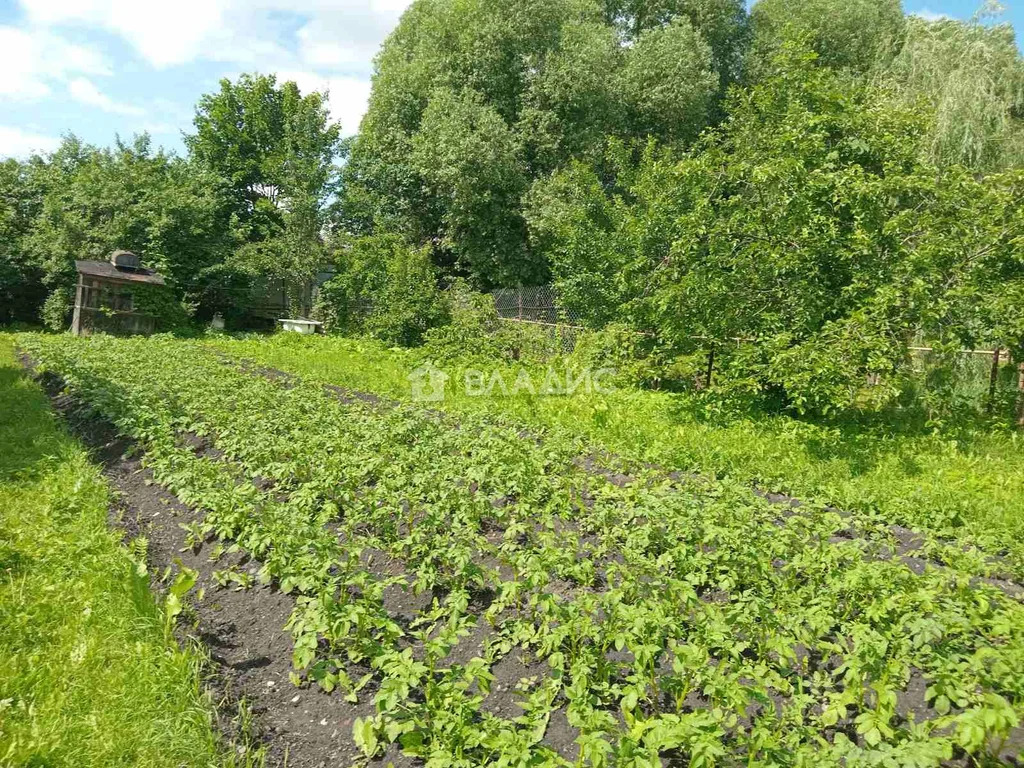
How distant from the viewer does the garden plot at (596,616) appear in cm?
250

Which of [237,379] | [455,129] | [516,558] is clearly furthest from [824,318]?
[455,129]

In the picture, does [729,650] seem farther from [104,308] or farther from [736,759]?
[104,308]

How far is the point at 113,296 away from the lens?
61.3 feet

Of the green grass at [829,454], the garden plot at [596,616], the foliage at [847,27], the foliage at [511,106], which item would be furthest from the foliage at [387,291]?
the foliage at [847,27]

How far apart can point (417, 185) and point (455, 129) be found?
162 inches

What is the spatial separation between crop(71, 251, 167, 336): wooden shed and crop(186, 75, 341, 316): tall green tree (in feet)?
10.8

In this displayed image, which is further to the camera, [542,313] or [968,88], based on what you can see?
[542,313]

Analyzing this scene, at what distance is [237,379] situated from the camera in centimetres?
906

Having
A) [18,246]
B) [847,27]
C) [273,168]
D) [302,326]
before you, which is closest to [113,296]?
[18,246]

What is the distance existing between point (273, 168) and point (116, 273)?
6.71 meters

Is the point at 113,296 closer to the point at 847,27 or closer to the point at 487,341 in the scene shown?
the point at 487,341
